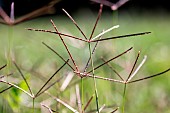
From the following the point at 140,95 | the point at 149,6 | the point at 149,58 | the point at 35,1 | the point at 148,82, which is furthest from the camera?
the point at 149,6

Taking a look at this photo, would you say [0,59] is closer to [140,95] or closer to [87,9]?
[140,95]

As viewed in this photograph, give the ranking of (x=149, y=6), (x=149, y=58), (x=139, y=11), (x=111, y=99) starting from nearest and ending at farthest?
1. (x=111, y=99)
2. (x=149, y=58)
3. (x=139, y=11)
4. (x=149, y=6)

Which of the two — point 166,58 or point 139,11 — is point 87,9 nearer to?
point 139,11

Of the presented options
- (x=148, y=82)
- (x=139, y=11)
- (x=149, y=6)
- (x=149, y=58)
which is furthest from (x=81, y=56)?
(x=149, y=6)

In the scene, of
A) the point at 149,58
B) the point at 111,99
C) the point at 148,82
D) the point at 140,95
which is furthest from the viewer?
the point at 149,58

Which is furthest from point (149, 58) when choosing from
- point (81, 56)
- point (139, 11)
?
point (139, 11)

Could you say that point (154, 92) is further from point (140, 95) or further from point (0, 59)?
point (0, 59)

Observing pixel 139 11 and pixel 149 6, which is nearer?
pixel 139 11

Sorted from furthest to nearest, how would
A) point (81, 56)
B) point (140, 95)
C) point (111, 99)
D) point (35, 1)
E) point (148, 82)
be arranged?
point (35, 1) → point (81, 56) → point (148, 82) → point (140, 95) → point (111, 99)

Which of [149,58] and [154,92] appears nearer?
[154,92]
